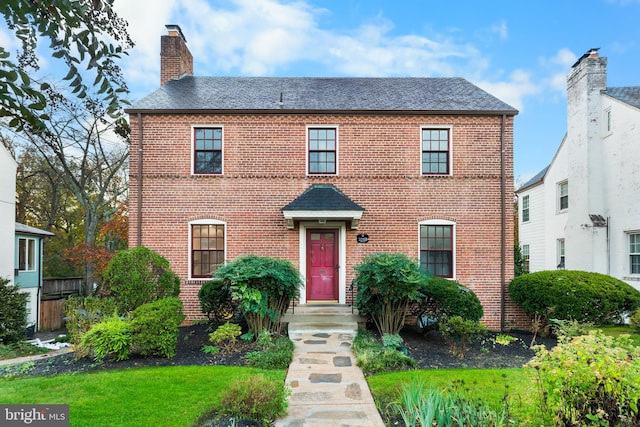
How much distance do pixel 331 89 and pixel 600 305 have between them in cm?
992

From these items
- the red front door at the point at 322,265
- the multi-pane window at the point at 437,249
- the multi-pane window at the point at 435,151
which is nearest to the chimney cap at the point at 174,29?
the red front door at the point at 322,265

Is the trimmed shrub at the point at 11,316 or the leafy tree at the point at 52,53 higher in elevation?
the leafy tree at the point at 52,53

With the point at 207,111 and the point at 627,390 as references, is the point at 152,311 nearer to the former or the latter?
the point at 207,111

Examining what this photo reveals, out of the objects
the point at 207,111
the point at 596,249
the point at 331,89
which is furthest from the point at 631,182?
the point at 207,111

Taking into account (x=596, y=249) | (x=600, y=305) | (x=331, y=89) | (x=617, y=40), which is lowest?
(x=600, y=305)

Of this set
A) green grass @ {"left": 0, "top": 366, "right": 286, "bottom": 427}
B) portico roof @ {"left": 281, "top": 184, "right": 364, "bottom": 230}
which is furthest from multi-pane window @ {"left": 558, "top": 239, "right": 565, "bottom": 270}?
green grass @ {"left": 0, "top": 366, "right": 286, "bottom": 427}

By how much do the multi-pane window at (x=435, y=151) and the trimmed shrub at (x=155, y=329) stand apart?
8.10m

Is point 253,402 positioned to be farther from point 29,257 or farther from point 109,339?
point 29,257

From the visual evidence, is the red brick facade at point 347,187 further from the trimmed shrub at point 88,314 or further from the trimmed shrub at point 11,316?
the trimmed shrub at point 11,316

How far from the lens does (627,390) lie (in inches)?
130

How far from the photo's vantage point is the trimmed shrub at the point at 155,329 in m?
7.59

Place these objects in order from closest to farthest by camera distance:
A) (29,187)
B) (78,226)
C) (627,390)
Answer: (627,390), (29,187), (78,226)

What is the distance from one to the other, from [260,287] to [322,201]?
126 inches

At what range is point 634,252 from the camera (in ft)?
40.9
